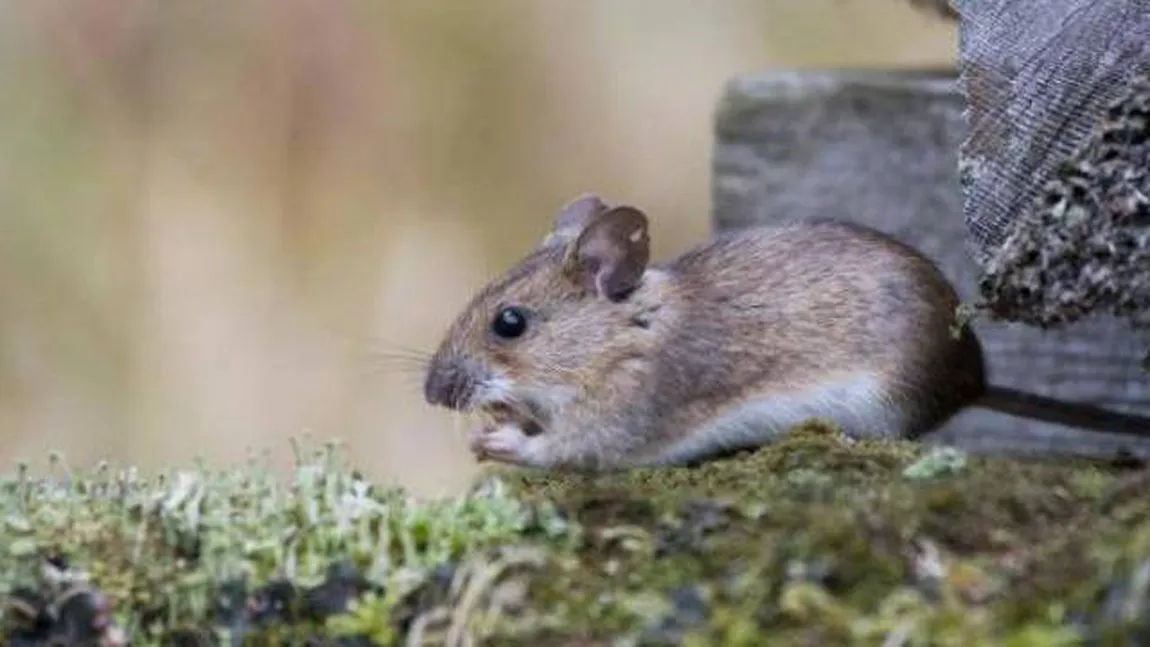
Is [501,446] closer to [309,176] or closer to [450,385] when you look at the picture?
[450,385]

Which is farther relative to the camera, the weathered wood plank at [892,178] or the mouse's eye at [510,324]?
the weathered wood plank at [892,178]

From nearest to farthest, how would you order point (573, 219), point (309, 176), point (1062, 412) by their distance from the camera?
point (1062, 412) < point (573, 219) < point (309, 176)

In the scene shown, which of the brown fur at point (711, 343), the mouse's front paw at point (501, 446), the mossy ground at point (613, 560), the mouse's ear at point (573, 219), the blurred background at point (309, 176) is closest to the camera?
the mossy ground at point (613, 560)

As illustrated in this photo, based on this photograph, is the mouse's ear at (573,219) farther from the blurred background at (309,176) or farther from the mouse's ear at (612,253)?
the blurred background at (309,176)

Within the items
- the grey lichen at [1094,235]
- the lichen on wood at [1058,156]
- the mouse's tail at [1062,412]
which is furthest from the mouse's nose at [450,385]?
the grey lichen at [1094,235]

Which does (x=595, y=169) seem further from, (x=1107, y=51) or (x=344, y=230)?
(x=1107, y=51)

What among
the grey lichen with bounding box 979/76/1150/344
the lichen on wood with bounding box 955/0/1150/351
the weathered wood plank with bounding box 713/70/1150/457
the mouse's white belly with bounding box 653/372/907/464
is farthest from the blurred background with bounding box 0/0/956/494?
the grey lichen with bounding box 979/76/1150/344

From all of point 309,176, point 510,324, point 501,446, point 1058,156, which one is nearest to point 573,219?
point 510,324
